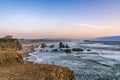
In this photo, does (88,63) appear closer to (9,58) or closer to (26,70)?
(9,58)

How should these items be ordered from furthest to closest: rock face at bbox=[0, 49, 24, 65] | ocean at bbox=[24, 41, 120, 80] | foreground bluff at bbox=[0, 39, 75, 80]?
ocean at bbox=[24, 41, 120, 80] < rock face at bbox=[0, 49, 24, 65] < foreground bluff at bbox=[0, 39, 75, 80]

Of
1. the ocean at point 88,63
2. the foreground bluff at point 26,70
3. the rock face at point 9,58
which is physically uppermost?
the rock face at point 9,58

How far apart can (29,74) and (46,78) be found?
1062 mm

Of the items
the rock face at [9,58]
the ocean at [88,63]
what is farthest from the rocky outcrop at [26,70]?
the ocean at [88,63]

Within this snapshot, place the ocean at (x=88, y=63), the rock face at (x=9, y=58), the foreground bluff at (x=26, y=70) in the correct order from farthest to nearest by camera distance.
→ the ocean at (x=88, y=63), the rock face at (x=9, y=58), the foreground bluff at (x=26, y=70)

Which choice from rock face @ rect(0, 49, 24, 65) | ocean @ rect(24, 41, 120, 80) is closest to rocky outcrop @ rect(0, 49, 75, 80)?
rock face @ rect(0, 49, 24, 65)

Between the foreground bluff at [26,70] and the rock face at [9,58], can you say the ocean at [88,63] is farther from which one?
the rock face at [9,58]

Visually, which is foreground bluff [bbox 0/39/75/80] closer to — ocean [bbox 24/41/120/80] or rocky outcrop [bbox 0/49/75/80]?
rocky outcrop [bbox 0/49/75/80]

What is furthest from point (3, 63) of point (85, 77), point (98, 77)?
point (98, 77)

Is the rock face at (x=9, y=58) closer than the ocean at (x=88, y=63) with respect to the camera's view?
Yes

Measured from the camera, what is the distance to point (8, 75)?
29.2ft

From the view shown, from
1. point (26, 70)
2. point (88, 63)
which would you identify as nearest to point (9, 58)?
point (26, 70)

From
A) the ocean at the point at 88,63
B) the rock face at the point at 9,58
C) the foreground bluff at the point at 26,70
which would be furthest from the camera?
the ocean at the point at 88,63

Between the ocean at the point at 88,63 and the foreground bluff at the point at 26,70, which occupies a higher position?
the foreground bluff at the point at 26,70
